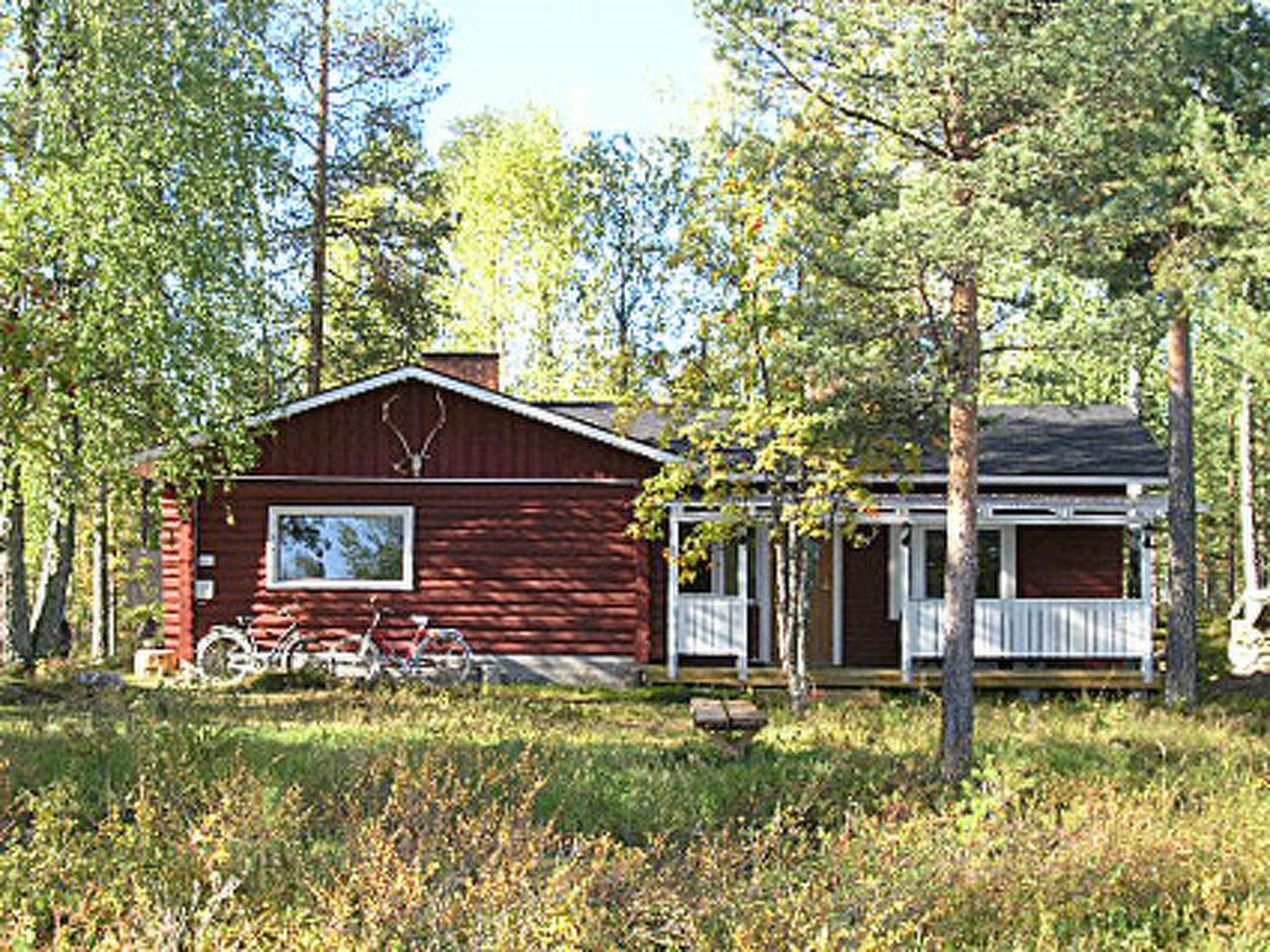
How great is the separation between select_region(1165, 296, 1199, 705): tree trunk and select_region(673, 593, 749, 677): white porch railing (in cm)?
547

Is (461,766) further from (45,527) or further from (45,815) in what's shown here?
(45,527)

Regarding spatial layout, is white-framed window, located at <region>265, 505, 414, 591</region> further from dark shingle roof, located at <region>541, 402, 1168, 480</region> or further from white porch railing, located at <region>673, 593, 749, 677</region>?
white porch railing, located at <region>673, 593, 749, 677</region>

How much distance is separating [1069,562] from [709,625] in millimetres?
5419

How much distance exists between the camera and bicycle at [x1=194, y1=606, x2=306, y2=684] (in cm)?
2064

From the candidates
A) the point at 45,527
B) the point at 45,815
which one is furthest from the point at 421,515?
the point at 45,527

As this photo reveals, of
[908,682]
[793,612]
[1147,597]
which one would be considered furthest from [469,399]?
[1147,597]

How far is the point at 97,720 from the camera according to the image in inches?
451

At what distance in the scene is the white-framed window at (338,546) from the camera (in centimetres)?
2136

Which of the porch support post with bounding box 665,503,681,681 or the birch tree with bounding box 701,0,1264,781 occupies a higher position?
the birch tree with bounding box 701,0,1264,781

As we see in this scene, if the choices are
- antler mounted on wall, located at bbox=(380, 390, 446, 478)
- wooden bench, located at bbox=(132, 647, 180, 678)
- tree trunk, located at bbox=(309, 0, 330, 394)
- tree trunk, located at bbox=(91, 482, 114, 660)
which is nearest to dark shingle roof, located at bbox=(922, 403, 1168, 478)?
antler mounted on wall, located at bbox=(380, 390, 446, 478)

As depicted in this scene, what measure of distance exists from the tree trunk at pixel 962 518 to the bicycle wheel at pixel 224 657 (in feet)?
34.3

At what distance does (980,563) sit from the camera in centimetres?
2216

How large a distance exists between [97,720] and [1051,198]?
8.96 metres

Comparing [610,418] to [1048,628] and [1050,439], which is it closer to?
[1050,439]
